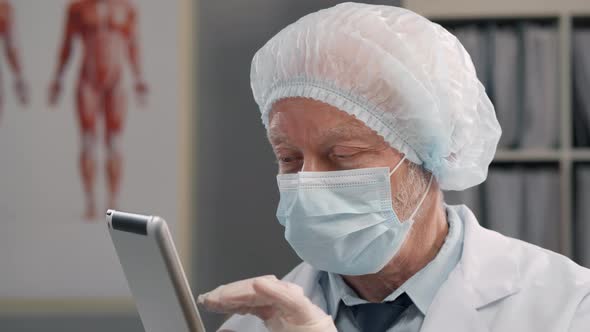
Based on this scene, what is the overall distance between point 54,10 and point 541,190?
1.63 metres

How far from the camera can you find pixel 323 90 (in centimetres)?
131

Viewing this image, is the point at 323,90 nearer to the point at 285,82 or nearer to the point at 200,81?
the point at 285,82

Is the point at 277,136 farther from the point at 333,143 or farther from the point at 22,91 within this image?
the point at 22,91

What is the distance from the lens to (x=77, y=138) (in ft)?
8.40

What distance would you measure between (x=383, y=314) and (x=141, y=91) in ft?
4.76

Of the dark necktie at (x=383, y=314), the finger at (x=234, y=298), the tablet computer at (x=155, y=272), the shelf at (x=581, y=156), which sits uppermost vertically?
the tablet computer at (x=155, y=272)

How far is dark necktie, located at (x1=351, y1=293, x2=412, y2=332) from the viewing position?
4.42 feet

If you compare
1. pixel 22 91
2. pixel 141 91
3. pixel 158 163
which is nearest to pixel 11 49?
pixel 22 91

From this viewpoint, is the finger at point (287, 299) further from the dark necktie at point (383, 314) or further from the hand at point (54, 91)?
the hand at point (54, 91)

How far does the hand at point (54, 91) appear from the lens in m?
2.55

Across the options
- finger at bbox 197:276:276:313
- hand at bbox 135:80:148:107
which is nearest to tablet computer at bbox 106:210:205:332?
finger at bbox 197:276:276:313

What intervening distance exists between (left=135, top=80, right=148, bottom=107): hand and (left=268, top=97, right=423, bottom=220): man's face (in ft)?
4.25

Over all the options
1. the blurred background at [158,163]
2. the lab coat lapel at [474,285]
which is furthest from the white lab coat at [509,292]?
the blurred background at [158,163]

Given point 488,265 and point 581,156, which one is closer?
point 488,265
